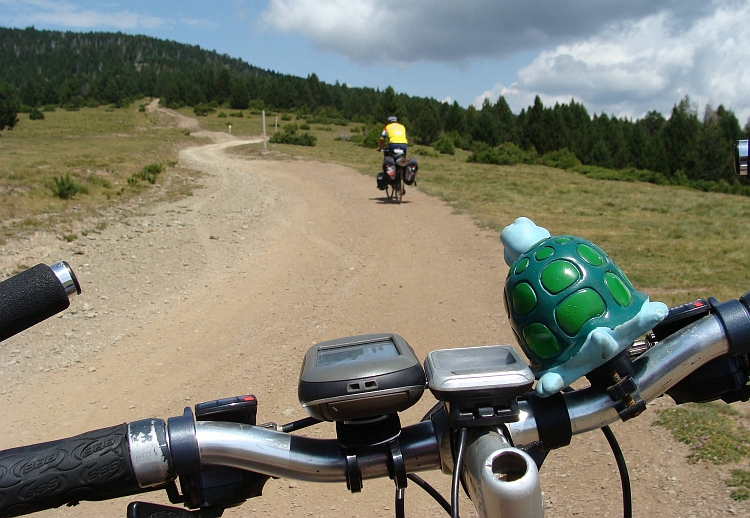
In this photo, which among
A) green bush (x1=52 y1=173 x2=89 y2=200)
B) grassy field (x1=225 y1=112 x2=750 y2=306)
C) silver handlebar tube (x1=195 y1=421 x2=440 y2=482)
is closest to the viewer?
silver handlebar tube (x1=195 y1=421 x2=440 y2=482)

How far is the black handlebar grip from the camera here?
111cm

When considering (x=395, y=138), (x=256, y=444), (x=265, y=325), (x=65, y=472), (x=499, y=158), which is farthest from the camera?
(x=499, y=158)

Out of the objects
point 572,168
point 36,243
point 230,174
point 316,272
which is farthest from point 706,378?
point 572,168

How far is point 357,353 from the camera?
4.21ft

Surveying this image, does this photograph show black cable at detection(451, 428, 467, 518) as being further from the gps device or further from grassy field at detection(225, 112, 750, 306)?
grassy field at detection(225, 112, 750, 306)

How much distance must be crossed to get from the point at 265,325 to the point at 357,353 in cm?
492

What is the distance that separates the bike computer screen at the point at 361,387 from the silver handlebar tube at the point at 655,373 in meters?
0.20

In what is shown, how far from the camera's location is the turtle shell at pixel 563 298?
1229mm

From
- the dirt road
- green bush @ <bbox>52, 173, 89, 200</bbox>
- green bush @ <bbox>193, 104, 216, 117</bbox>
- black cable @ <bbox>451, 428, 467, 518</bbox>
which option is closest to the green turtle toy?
black cable @ <bbox>451, 428, 467, 518</bbox>

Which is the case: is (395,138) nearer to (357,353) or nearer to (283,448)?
(357,353)

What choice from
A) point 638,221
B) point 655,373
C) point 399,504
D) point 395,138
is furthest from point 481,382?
point 395,138

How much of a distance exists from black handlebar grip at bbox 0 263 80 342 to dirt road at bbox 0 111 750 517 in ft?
7.95

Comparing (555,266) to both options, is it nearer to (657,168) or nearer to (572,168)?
(572,168)

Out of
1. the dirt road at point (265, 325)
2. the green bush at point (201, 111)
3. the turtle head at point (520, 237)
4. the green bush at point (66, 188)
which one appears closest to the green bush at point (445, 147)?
the dirt road at point (265, 325)
